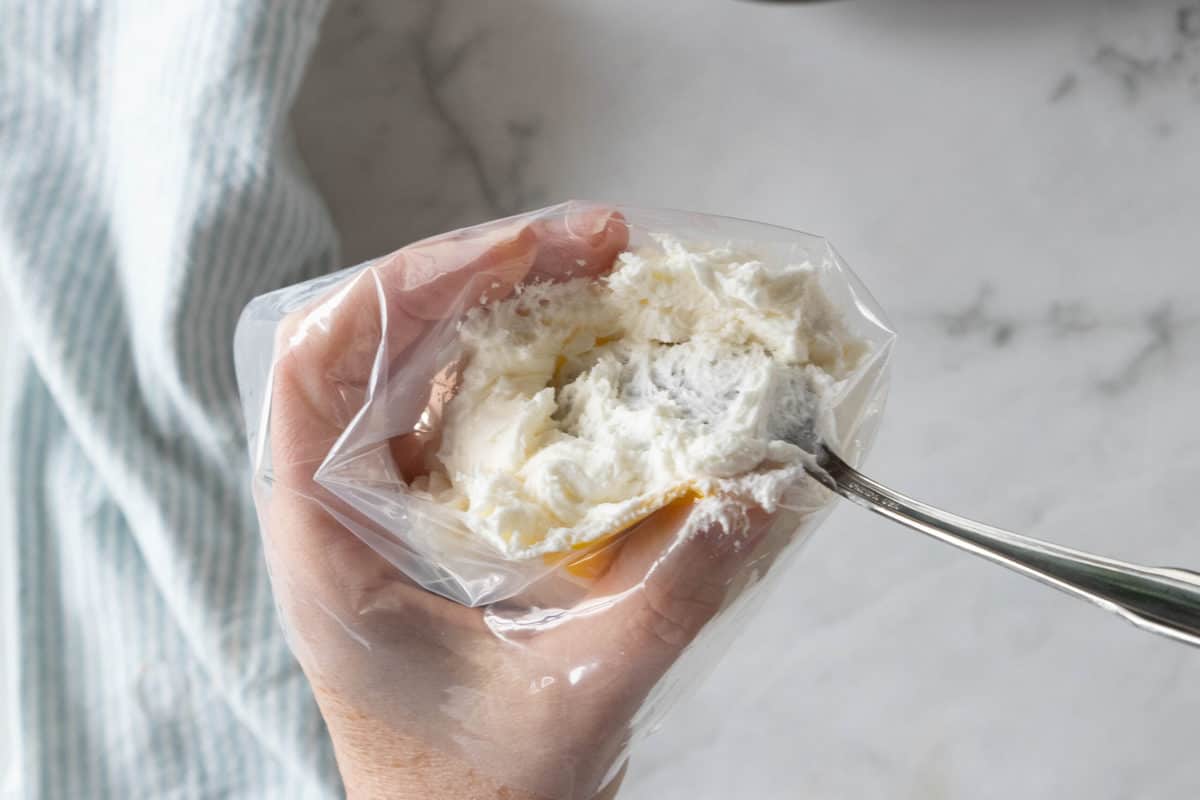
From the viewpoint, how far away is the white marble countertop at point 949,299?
0.69m

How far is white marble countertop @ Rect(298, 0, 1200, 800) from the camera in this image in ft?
2.25

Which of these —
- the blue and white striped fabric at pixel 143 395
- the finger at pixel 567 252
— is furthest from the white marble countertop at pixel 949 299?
the finger at pixel 567 252

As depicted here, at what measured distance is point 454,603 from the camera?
46 centimetres

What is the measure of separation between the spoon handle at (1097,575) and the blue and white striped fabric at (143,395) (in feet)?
1.36

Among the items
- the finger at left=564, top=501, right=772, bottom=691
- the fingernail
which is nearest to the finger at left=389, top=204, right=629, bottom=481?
the fingernail

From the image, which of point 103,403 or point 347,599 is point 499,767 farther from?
point 103,403

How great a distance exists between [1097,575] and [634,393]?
18 cm

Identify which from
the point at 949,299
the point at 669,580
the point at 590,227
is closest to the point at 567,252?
the point at 590,227

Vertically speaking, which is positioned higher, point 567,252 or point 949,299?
point 567,252

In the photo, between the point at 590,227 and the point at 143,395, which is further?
the point at 143,395

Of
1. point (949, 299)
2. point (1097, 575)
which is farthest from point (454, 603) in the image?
point (949, 299)

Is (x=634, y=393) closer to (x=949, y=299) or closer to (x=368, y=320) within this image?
(x=368, y=320)

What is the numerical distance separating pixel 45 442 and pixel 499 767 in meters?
0.41

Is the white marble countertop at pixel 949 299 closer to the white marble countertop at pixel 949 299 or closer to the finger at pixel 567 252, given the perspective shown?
the white marble countertop at pixel 949 299
